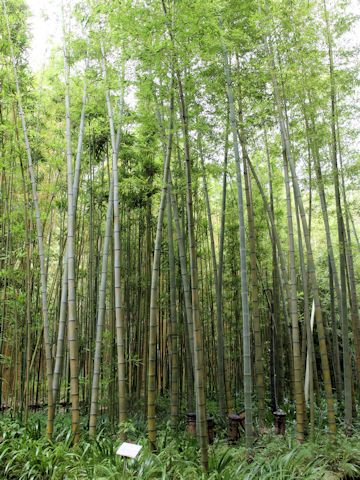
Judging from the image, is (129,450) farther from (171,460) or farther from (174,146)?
(174,146)

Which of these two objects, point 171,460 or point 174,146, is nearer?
point 171,460

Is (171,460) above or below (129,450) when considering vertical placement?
below

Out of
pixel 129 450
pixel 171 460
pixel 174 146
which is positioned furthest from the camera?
pixel 174 146

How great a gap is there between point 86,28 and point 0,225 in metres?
3.01

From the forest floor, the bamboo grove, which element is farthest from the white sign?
the bamboo grove

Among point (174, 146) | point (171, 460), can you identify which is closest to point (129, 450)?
point (171, 460)

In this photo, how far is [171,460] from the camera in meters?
3.17

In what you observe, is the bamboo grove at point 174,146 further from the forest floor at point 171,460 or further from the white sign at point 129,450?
the white sign at point 129,450

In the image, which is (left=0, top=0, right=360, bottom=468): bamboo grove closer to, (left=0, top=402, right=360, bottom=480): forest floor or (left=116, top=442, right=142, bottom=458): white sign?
(left=0, top=402, right=360, bottom=480): forest floor

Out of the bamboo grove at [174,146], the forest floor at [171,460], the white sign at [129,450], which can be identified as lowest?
the forest floor at [171,460]

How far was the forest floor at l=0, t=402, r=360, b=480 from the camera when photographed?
3027 mm

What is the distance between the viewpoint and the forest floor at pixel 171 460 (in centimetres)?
303


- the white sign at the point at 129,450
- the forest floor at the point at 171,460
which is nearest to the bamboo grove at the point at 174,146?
the forest floor at the point at 171,460

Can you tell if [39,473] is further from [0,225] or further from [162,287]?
[162,287]
